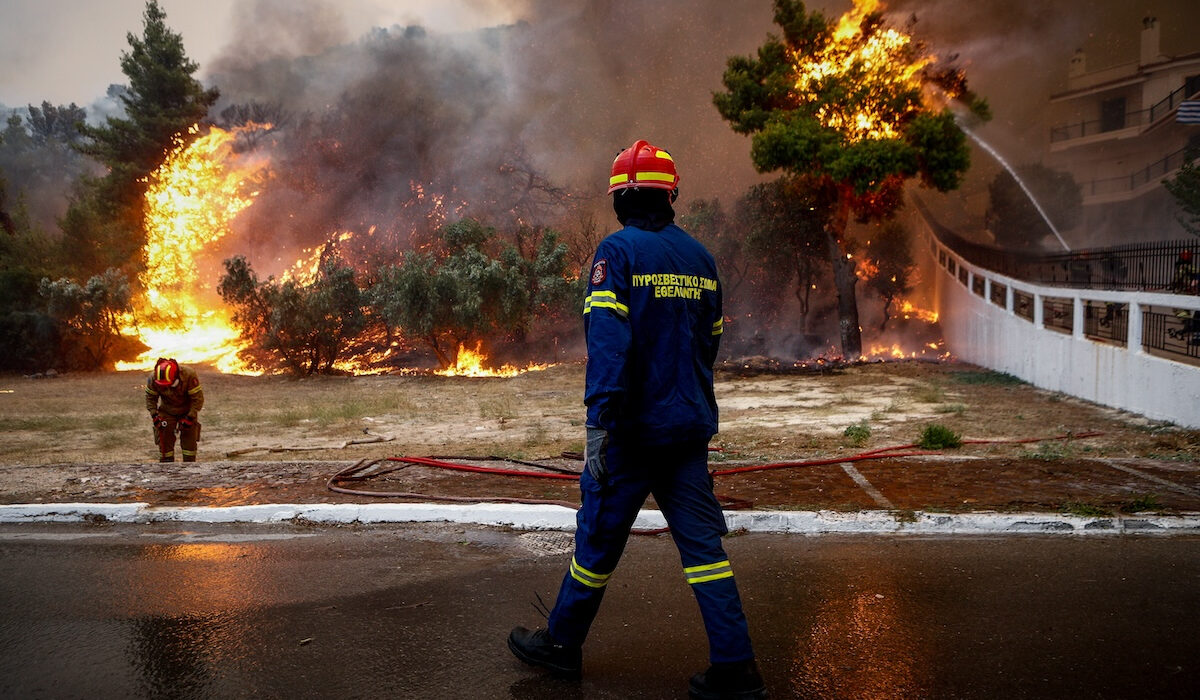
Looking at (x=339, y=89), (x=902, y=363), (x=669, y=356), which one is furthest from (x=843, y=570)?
(x=339, y=89)

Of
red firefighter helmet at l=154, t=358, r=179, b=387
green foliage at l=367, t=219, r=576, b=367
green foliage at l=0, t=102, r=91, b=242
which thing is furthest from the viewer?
green foliage at l=0, t=102, r=91, b=242

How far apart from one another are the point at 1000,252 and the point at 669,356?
19.1 m

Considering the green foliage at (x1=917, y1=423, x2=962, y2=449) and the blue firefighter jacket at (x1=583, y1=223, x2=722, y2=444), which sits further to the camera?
the green foliage at (x1=917, y1=423, x2=962, y2=449)

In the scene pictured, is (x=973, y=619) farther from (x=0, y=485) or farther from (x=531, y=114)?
(x=531, y=114)

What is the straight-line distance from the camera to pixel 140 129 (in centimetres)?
3222

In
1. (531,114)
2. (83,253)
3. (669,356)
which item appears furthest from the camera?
(531,114)

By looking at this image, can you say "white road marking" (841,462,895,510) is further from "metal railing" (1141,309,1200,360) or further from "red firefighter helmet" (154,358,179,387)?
"red firefighter helmet" (154,358,179,387)

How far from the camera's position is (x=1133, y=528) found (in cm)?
474

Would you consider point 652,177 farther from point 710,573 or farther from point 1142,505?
point 1142,505

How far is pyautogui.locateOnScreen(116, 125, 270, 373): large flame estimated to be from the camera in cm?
2986

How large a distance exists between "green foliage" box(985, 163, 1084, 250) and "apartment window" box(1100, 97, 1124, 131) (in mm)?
2856

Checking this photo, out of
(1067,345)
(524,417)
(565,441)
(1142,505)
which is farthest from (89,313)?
(1142,505)

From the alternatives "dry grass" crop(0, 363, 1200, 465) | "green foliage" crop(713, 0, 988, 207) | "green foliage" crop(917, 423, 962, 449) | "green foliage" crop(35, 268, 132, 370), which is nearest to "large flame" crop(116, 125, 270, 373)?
"green foliage" crop(35, 268, 132, 370)

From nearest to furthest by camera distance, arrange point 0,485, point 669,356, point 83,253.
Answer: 1. point 669,356
2. point 0,485
3. point 83,253
